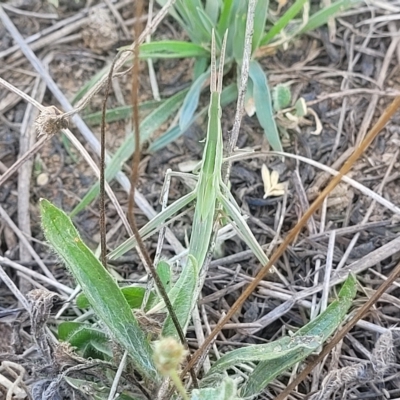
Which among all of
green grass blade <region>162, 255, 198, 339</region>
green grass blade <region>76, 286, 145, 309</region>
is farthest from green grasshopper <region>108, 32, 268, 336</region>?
green grass blade <region>76, 286, 145, 309</region>

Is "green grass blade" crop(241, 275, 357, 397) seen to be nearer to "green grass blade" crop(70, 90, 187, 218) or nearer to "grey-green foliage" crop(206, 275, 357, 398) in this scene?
"grey-green foliage" crop(206, 275, 357, 398)

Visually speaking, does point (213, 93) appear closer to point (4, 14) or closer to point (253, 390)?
point (253, 390)

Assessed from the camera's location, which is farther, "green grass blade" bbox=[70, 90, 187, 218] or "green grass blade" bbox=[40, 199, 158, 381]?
"green grass blade" bbox=[70, 90, 187, 218]

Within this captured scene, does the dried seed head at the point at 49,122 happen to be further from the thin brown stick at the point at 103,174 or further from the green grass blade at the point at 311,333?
the green grass blade at the point at 311,333

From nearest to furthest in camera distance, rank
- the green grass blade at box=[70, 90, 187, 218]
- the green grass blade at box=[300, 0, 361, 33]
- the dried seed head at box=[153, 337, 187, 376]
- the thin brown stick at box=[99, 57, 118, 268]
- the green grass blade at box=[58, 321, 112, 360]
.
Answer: the dried seed head at box=[153, 337, 187, 376], the thin brown stick at box=[99, 57, 118, 268], the green grass blade at box=[58, 321, 112, 360], the green grass blade at box=[70, 90, 187, 218], the green grass blade at box=[300, 0, 361, 33]

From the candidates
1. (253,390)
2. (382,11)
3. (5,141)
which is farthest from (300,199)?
(5,141)

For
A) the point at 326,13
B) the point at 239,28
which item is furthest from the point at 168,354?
the point at 326,13
